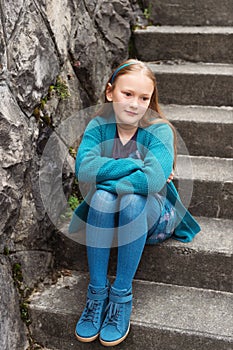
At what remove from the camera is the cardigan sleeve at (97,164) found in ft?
6.07

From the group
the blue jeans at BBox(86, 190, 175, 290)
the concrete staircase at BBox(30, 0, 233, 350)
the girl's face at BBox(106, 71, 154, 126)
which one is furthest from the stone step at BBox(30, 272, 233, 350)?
the girl's face at BBox(106, 71, 154, 126)

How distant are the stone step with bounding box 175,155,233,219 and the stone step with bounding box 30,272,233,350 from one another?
1.54 feet

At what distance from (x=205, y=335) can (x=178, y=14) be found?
92.6 inches

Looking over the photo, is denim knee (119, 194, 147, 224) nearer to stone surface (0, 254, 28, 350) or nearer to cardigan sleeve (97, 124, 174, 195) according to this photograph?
cardigan sleeve (97, 124, 174, 195)

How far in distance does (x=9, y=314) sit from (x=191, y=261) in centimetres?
85

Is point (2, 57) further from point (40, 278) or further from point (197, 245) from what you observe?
point (197, 245)

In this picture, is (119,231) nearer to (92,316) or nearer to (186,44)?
(92,316)

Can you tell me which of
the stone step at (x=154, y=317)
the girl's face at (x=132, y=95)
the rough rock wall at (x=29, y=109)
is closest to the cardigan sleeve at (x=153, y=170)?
the girl's face at (x=132, y=95)

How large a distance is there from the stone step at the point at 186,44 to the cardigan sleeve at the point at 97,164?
1347mm

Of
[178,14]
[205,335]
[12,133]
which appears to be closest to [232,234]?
[205,335]

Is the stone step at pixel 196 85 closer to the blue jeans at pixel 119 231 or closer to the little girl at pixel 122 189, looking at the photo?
the little girl at pixel 122 189

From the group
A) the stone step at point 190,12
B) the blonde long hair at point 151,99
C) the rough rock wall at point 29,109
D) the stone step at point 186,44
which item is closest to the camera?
the rough rock wall at point 29,109

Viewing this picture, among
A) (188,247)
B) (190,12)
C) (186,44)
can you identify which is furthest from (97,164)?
(190,12)

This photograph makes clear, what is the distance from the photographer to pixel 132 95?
192 centimetres
